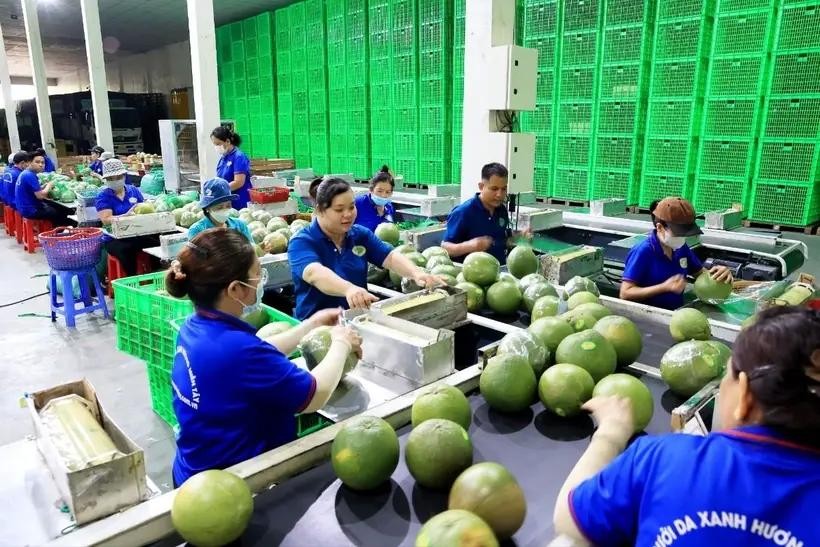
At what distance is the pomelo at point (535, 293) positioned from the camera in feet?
9.04

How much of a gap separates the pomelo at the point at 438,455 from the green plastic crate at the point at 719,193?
259 inches

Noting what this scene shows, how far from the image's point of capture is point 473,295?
2828mm

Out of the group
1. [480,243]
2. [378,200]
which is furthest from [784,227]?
[378,200]

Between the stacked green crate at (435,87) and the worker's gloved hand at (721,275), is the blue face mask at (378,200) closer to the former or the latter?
the worker's gloved hand at (721,275)

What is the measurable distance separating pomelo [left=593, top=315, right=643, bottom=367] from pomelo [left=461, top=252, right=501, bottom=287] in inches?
34.1

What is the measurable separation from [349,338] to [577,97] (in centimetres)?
718

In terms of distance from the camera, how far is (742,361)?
3.25 ft

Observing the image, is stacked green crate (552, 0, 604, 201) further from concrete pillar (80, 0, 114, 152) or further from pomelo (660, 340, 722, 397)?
concrete pillar (80, 0, 114, 152)

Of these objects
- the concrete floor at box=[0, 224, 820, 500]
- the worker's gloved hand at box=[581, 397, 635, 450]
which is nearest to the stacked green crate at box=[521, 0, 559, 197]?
the concrete floor at box=[0, 224, 820, 500]

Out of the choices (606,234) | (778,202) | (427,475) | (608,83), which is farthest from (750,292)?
(608,83)

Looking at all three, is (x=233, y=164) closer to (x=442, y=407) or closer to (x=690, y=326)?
(x=690, y=326)

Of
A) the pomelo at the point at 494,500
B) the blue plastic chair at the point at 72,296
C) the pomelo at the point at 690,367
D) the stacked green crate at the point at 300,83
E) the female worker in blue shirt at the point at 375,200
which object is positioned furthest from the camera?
the stacked green crate at the point at 300,83

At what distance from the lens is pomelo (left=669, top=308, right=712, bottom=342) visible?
2.32 m

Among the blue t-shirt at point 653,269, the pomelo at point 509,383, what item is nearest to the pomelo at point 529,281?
the blue t-shirt at point 653,269
